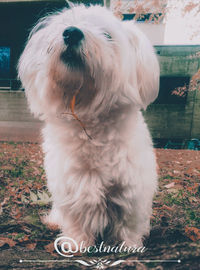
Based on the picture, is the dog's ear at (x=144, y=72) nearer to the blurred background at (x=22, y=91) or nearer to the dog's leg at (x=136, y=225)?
the dog's leg at (x=136, y=225)

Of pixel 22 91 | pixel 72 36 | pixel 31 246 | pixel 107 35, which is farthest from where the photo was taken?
pixel 22 91

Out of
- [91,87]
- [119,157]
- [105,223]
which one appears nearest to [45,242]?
[105,223]

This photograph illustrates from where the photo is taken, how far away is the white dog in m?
1.17

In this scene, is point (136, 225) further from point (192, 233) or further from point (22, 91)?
point (22, 91)

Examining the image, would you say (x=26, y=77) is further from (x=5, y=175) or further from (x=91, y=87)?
(x=5, y=175)

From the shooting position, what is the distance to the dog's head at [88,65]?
1124mm

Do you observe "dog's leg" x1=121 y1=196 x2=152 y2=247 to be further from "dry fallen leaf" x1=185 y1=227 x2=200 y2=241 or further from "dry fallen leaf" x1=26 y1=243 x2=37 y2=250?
"dry fallen leaf" x1=26 y1=243 x2=37 y2=250

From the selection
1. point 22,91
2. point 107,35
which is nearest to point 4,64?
point 22,91

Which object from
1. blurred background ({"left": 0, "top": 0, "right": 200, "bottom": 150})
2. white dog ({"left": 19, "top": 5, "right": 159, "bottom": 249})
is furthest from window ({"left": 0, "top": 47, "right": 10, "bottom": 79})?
white dog ({"left": 19, "top": 5, "right": 159, "bottom": 249})

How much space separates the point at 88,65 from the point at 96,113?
0.26 m

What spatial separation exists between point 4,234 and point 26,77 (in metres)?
1.06

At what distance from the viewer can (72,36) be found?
1.07 meters

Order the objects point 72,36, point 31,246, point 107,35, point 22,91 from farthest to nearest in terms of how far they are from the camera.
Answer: point 22,91 → point 31,246 → point 107,35 → point 72,36

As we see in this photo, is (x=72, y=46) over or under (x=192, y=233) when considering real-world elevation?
over
